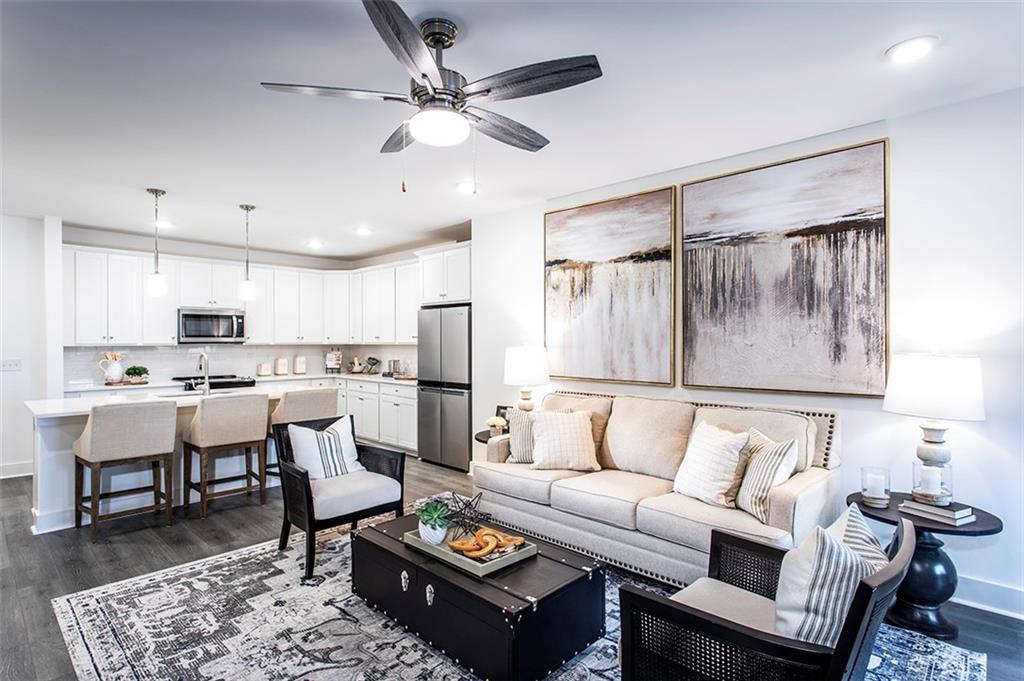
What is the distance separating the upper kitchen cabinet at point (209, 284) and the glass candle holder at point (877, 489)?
6.73m

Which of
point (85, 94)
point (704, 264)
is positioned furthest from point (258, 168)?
point (704, 264)

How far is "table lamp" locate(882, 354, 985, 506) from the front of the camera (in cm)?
252

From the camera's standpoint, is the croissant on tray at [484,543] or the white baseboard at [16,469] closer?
the croissant on tray at [484,543]

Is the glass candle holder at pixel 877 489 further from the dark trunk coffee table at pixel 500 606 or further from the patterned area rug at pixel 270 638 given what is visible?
the dark trunk coffee table at pixel 500 606

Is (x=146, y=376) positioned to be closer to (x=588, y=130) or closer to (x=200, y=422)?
(x=200, y=422)

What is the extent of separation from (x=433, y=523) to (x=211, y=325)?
5452mm

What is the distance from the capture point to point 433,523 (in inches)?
97.2

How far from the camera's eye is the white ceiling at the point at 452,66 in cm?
204

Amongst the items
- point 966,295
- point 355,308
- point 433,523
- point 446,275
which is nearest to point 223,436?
point 433,523

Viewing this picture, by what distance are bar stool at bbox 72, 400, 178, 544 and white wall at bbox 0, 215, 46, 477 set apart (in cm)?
219

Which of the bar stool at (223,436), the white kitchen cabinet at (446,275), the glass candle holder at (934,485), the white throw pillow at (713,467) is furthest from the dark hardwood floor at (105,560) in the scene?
the white kitchen cabinet at (446,275)

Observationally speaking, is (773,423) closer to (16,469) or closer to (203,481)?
(203,481)

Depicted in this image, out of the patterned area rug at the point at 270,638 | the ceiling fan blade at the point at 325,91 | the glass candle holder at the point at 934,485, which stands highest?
the ceiling fan blade at the point at 325,91

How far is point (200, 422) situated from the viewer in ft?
13.5
